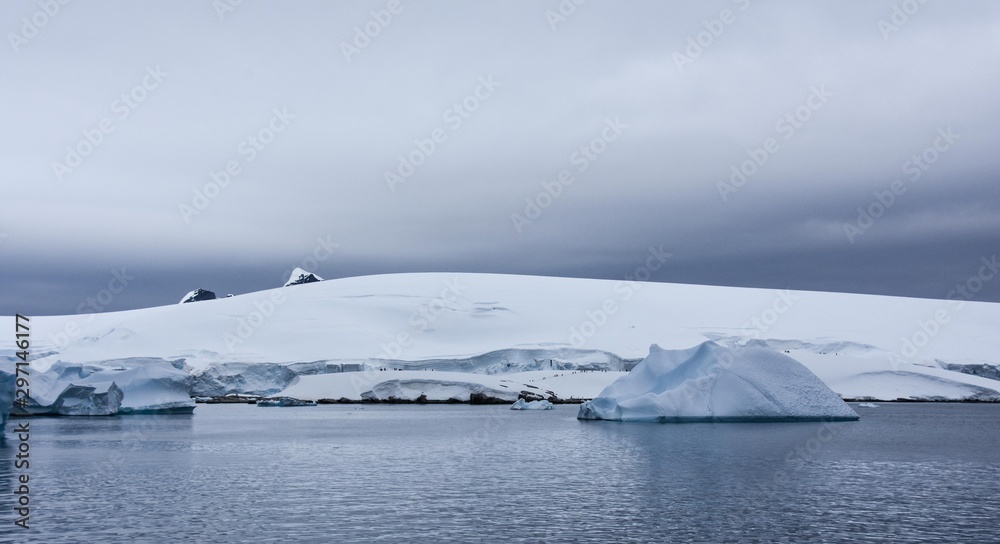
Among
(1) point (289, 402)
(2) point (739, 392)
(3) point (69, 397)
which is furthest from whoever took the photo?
(1) point (289, 402)

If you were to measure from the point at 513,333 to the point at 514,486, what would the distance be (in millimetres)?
38680

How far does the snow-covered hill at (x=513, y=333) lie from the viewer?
41969 millimetres

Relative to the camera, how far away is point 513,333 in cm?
5078

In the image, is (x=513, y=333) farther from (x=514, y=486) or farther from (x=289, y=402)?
(x=514, y=486)

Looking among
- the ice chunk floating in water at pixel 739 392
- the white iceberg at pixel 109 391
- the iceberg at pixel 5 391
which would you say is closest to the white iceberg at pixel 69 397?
the white iceberg at pixel 109 391

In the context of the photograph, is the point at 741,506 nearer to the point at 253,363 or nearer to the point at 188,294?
the point at 253,363

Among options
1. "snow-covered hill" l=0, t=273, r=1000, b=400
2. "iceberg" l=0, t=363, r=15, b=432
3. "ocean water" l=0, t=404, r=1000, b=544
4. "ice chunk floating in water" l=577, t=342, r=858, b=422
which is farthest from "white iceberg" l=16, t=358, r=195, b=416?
"ice chunk floating in water" l=577, t=342, r=858, b=422

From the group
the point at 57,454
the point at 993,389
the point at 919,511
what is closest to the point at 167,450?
the point at 57,454

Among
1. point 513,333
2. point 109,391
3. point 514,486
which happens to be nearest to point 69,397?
point 109,391

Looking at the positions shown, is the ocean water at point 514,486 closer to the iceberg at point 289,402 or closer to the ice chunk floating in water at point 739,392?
the ice chunk floating in water at point 739,392

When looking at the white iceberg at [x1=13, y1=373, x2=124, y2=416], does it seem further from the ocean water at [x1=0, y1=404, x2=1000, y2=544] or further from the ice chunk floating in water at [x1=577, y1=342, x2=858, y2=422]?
the ice chunk floating in water at [x1=577, y1=342, x2=858, y2=422]

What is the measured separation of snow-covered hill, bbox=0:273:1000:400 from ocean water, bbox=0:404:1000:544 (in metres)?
21.0

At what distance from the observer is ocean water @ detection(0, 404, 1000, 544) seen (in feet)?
29.6

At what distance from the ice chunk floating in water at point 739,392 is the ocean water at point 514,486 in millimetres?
1059
